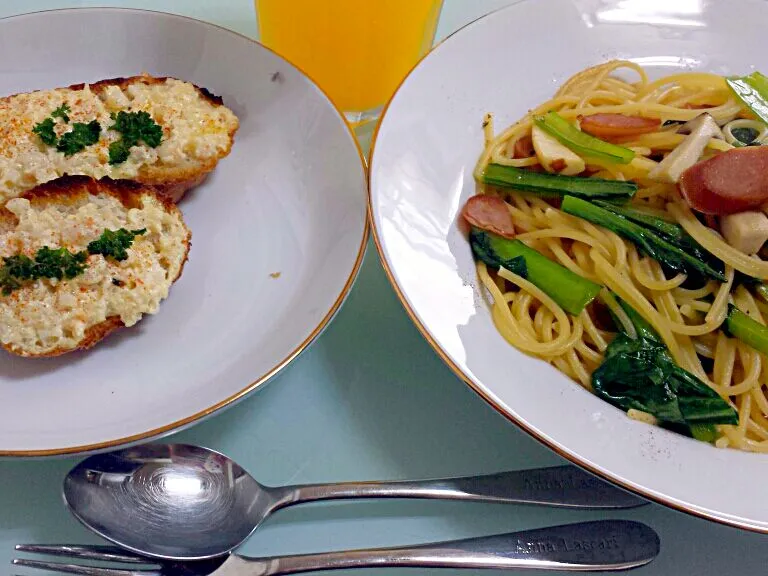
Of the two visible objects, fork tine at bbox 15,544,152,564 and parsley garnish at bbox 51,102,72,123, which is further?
parsley garnish at bbox 51,102,72,123

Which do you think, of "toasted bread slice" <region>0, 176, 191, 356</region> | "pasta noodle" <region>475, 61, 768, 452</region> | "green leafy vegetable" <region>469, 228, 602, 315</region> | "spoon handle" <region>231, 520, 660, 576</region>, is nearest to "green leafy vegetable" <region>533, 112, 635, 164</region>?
"pasta noodle" <region>475, 61, 768, 452</region>

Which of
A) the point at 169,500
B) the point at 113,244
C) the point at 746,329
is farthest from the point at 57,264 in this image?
the point at 746,329

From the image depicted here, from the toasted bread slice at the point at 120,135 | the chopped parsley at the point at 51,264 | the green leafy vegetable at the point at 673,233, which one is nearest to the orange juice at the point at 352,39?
the toasted bread slice at the point at 120,135

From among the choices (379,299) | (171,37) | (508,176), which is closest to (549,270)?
(508,176)

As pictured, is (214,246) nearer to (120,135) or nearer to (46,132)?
(120,135)

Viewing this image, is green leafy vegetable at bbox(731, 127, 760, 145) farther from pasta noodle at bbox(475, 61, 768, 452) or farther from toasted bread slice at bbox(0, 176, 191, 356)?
toasted bread slice at bbox(0, 176, 191, 356)

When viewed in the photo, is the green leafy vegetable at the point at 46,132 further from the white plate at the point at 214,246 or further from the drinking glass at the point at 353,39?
the drinking glass at the point at 353,39

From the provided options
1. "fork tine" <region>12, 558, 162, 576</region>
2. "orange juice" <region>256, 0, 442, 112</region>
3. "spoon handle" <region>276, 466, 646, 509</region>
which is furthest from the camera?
"orange juice" <region>256, 0, 442, 112</region>
